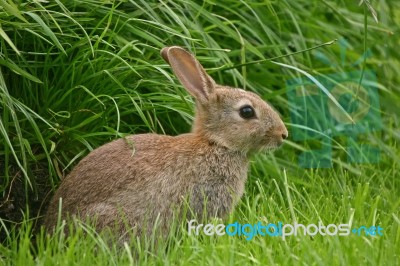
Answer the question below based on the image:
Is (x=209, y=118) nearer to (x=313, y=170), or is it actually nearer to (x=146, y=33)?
(x=146, y=33)

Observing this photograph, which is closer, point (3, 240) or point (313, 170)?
point (3, 240)

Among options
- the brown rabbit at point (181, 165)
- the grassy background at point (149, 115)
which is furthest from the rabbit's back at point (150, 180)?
the grassy background at point (149, 115)

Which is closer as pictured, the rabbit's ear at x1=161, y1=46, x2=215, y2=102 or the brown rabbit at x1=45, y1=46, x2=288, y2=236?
the brown rabbit at x1=45, y1=46, x2=288, y2=236

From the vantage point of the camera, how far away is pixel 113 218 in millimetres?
4664

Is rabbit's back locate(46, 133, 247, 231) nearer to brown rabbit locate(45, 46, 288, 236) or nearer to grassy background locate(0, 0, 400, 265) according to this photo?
brown rabbit locate(45, 46, 288, 236)

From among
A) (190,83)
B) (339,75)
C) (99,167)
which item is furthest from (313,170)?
(99,167)

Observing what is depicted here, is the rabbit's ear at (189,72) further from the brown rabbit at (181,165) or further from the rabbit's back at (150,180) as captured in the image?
the rabbit's back at (150,180)

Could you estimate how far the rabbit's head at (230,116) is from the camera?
202 inches

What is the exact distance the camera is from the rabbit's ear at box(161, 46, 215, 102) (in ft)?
16.5

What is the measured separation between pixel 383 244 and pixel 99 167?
148cm

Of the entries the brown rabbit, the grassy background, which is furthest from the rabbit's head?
the grassy background

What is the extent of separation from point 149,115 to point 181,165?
66 cm

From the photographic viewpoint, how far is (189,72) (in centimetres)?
512

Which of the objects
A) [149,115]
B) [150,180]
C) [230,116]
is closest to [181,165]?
[150,180]
